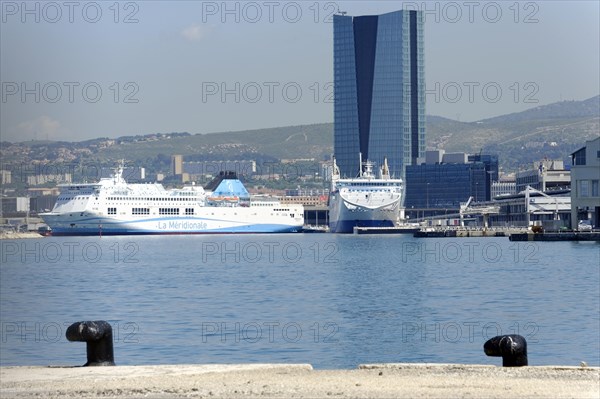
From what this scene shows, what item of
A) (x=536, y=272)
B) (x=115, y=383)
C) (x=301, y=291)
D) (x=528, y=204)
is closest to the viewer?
(x=115, y=383)

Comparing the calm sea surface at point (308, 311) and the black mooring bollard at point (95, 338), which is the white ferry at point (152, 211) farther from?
the black mooring bollard at point (95, 338)

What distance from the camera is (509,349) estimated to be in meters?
12.1

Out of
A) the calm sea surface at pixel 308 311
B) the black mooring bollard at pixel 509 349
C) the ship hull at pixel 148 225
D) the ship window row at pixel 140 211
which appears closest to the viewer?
the black mooring bollard at pixel 509 349

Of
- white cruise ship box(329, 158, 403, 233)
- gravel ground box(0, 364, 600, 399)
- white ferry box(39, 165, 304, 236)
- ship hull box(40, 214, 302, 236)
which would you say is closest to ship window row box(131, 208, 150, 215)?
white ferry box(39, 165, 304, 236)

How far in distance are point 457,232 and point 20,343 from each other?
3859 inches

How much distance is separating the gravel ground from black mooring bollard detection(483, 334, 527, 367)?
274 millimetres

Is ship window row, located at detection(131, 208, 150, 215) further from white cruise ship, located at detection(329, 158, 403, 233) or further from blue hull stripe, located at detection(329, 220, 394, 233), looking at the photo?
blue hull stripe, located at detection(329, 220, 394, 233)

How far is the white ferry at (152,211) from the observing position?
124875 mm

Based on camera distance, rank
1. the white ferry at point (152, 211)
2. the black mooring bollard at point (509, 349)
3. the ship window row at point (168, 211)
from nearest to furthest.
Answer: the black mooring bollard at point (509, 349) → the white ferry at point (152, 211) → the ship window row at point (168, 211)

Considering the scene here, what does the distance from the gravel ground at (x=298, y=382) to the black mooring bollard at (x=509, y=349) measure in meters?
0.27

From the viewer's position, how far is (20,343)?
2133 cm

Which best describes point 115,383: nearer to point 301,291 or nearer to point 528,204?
point 301,291

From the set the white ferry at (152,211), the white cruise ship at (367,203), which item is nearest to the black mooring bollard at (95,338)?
the white ferry at (152,211)

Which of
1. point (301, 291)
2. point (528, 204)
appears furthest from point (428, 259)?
point (528, 204)
